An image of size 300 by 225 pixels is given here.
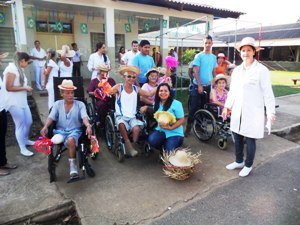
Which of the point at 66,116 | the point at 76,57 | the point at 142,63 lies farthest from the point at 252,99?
the point at 76,57

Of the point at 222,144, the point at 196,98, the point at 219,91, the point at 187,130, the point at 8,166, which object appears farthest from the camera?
the point at 187,130

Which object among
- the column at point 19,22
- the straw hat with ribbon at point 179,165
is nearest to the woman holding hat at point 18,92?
the straw hat with ribbon at point 179,165

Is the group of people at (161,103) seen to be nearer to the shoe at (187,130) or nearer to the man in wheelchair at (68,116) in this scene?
the man in wheelchair at (68,116)

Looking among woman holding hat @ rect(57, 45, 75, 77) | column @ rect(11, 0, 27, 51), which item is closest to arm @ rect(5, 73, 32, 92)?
woman holding hat @ rect(57, 45, 75, 77)

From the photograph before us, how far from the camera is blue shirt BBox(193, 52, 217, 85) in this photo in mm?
4781

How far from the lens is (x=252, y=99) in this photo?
10.9 ft

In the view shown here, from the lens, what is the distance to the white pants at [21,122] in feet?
12.9

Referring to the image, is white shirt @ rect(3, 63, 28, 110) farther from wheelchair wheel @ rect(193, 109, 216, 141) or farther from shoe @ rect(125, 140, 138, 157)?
wheelchair wheel @ rect(193, 109, 216, 141)

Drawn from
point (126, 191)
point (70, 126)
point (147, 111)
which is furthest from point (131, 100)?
point (126, 191)

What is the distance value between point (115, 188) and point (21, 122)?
1986 mm

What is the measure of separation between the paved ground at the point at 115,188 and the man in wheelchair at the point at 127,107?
499 mm

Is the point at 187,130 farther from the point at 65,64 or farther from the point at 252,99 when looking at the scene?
the point at 65,64

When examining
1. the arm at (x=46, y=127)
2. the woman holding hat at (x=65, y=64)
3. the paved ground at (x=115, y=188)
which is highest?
the woman holding hat at (x=65, y=64)

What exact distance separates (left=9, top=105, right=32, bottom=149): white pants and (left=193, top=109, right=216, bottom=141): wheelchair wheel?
300 centimetres
